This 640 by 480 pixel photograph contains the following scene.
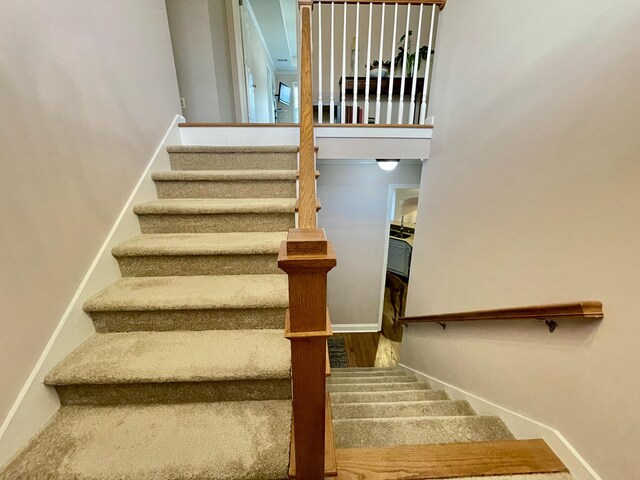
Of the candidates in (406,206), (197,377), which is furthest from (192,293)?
(406,206)

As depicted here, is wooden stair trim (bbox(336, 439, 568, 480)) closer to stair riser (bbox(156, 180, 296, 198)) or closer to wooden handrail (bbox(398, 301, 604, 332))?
wooden handrail (bbox(398, 301, 604, 332))

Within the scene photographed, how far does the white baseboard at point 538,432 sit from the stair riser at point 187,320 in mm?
1112

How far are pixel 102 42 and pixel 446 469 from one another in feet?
7.98

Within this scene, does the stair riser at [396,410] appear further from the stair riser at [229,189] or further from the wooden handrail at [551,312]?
the stair riser at [229,189]

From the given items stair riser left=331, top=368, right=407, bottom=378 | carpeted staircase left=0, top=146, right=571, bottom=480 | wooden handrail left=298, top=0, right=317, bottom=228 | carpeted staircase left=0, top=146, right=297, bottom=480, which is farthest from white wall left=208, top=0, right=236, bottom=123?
stair riser left=331, top=368, right=407, bottom=378

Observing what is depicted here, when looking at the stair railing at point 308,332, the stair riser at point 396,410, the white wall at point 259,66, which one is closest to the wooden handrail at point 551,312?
the stair riser at point 396,410

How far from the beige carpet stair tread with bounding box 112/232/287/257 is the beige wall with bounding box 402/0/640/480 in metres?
1.13

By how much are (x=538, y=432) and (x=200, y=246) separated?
1.69 metres

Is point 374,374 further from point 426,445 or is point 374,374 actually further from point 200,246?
point 200,246

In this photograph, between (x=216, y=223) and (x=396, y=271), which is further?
(x=396, y=271)

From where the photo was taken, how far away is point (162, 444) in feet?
2.92

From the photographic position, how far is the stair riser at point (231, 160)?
204 cm

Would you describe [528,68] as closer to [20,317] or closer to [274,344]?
[274,344]

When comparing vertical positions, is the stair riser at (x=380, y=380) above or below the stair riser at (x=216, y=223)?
below
